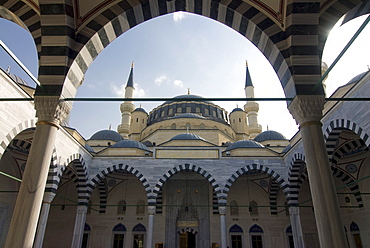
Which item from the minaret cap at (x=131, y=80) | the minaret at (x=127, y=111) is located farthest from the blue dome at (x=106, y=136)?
the minaret cap at (x=131, y=80)

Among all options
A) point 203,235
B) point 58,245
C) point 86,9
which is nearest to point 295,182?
point 203,235

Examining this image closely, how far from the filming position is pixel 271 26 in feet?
14.1

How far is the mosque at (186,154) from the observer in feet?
12.7

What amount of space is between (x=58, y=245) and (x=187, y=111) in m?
13.6

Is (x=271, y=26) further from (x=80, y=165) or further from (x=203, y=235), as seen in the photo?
(x=203, y=235)

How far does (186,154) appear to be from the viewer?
13.2 m

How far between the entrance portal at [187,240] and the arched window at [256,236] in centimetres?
321

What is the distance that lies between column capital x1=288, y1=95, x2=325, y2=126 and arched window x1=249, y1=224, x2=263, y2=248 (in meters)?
12.0

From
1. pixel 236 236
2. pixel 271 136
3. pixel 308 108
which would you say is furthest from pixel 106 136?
pixel 308 108

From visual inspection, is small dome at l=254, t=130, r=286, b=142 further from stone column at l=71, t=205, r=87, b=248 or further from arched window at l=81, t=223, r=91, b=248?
stone column at l=71, t=205, r=87, b=248

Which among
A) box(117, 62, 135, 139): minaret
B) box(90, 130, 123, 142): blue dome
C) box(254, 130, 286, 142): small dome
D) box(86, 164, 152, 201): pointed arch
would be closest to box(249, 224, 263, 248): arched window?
box(86, 164, 152, 201): pointed arch

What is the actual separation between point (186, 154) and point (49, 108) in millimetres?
9649

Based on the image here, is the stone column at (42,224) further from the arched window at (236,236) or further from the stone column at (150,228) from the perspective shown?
the arched window at (236,236)

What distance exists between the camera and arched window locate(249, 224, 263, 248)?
14308 mm
